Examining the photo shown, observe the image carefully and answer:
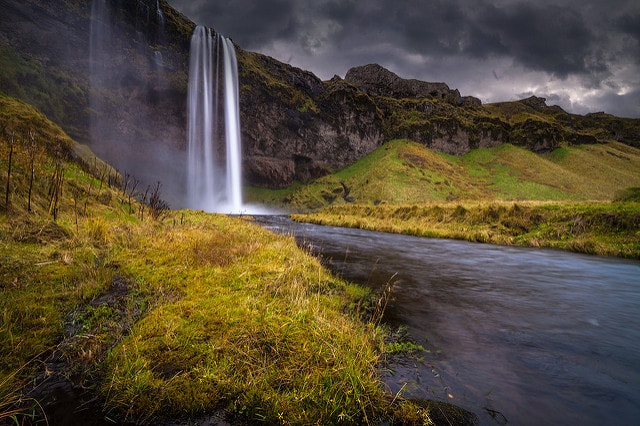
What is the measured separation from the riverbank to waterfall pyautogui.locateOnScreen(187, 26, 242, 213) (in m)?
55.6

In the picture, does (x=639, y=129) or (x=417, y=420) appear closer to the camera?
(x=417, y=420)

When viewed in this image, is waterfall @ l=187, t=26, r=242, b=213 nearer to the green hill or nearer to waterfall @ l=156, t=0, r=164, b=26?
waterfall @ l=156, t=0, r=164, b=26

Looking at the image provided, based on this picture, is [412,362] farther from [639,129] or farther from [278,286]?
[639,129]

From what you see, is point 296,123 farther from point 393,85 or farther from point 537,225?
point 537,225

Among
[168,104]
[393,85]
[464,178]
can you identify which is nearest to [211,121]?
[168,104]

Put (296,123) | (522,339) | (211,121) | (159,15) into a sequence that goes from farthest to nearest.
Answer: (296,123)
(211,121)
(159,15)
(522,339)

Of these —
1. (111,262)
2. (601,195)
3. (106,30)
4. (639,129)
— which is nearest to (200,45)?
(106,30)

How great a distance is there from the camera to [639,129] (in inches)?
5979

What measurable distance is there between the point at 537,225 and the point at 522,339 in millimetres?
18542

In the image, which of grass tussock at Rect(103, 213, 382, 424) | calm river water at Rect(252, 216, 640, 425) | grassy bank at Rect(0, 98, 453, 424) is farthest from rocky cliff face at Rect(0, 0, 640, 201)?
calm river water at Rect(252, 216, 640, 425)

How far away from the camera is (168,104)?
71.1 meters

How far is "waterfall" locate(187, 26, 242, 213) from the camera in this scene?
73.2 meters

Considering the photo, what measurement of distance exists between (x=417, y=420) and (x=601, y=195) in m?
97.0

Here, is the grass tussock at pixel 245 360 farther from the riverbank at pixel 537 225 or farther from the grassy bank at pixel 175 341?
the riverbank at pixel 537 225
